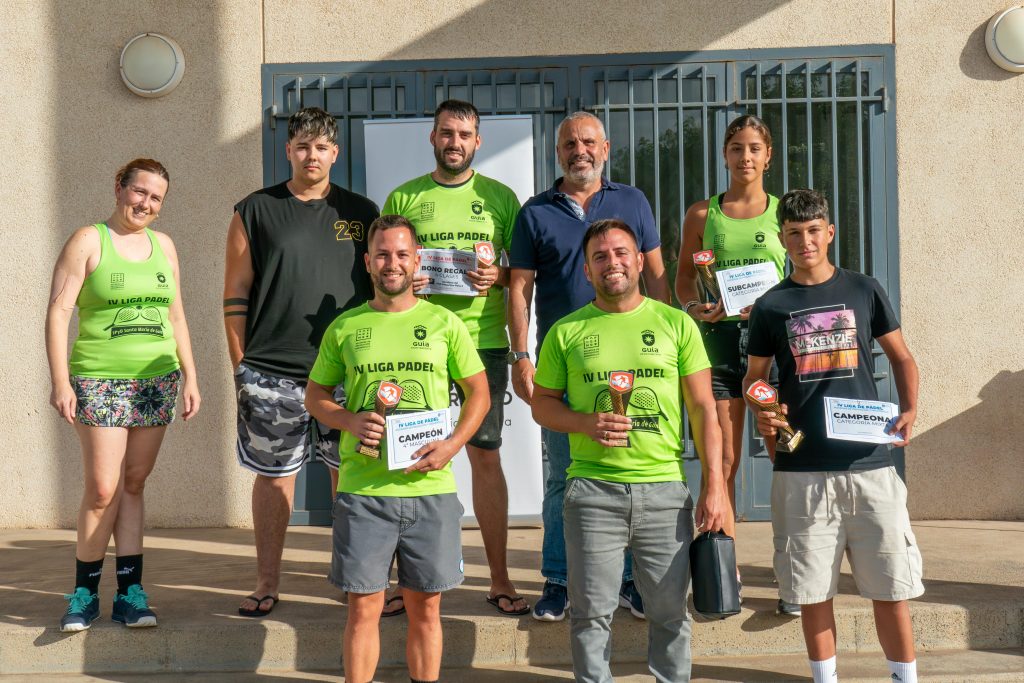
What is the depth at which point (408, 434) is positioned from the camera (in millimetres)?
3482

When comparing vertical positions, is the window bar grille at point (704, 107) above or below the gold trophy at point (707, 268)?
above

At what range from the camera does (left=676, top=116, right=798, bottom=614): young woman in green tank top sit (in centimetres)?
424

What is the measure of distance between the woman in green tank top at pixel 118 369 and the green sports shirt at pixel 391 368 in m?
0.95

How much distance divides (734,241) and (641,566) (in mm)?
1484

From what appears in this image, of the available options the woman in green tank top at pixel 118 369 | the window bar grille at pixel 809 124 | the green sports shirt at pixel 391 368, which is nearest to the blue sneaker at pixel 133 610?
the woman in green tank top at pixel 118 369

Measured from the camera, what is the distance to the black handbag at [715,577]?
3445 millimetres

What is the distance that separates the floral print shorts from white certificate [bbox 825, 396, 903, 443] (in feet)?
8.75

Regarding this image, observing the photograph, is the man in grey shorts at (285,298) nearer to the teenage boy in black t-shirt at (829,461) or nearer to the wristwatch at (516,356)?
the wristwatch at (516,356)

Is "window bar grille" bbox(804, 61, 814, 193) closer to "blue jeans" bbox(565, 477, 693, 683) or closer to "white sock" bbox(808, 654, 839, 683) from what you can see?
"blue jeans" bbox(565, 477, 693, 683)

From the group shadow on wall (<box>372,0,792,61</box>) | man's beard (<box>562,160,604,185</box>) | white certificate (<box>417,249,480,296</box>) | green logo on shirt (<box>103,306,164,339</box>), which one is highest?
shadow on wall (<box>372,0,792,61</box>)

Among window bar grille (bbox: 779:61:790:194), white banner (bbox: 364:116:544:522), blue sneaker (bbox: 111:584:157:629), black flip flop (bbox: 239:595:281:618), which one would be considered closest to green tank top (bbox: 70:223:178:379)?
blue sneaker (bbox: 111:584:157:629)

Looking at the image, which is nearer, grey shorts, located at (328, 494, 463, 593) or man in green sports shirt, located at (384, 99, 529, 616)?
grey shorts, located at (328, 494, 463, 593)

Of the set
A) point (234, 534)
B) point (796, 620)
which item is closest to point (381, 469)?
point (796, 620)

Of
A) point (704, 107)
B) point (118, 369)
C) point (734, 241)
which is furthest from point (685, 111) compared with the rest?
point (118, 369)
